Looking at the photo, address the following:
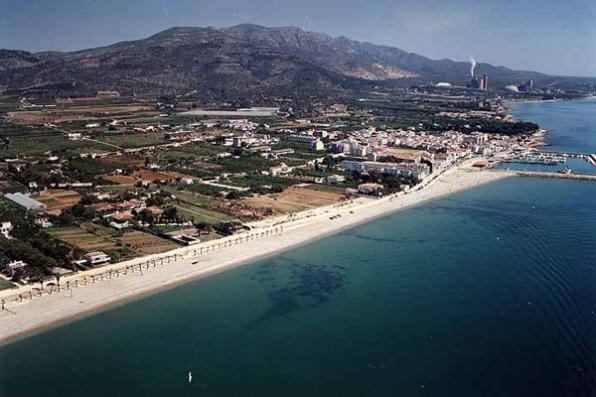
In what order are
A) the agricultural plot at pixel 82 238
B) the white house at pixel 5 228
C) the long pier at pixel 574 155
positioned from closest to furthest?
the agricultural plot at pixel 82 238
the white house at pixel 5 228
the long pier at pixel 574 155

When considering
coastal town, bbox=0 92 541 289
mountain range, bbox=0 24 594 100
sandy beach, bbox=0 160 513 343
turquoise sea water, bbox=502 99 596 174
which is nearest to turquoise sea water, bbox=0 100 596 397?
sandy beach, bbox=0 160 513 343

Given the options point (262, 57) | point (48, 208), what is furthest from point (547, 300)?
point (262, 57)

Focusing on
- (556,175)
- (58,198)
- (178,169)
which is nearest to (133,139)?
(178,169)

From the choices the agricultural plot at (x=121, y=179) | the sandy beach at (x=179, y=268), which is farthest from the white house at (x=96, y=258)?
the agricultural plot at (x=121, y=179)

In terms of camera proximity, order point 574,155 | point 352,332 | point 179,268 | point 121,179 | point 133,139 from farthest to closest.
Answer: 1. point 133,139
2. point 574,155
3. point 121,179
4. point 179,268
5. point 352,332

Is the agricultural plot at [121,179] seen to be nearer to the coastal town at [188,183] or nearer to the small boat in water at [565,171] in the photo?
the coastal town at [188,183]

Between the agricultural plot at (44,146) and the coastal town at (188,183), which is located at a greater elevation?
the agricultural plot at (44,146)

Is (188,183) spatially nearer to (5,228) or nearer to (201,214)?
(201,214)

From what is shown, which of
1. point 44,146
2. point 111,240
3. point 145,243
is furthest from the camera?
point 44,146
